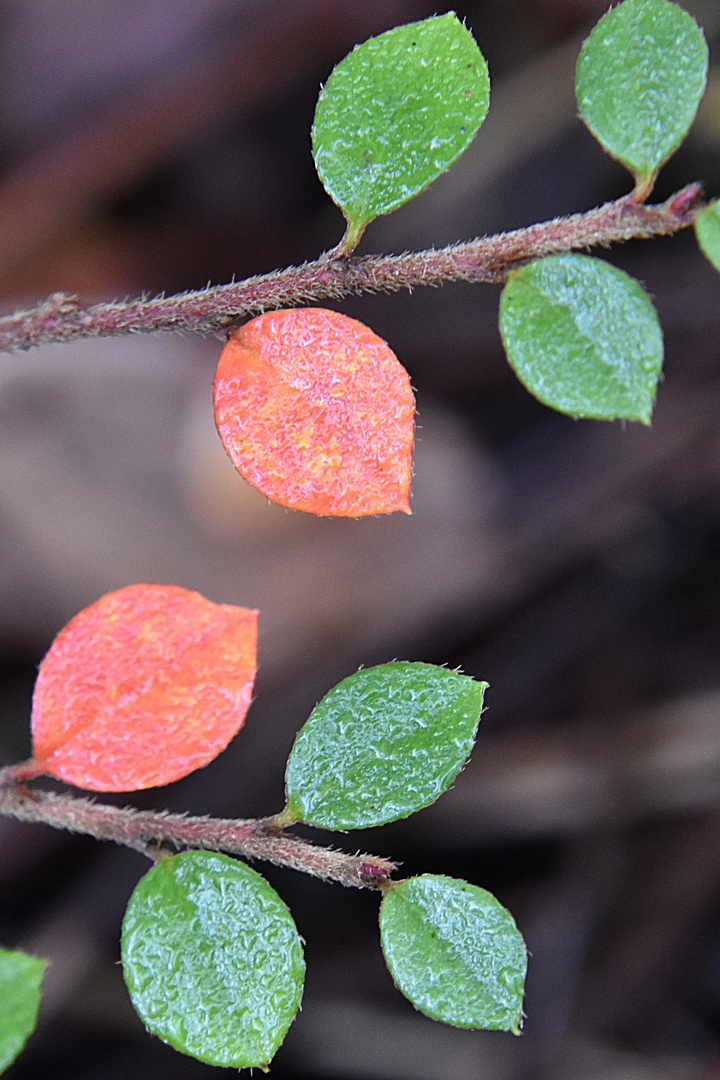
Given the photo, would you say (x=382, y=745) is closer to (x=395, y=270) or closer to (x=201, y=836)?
(x=201, y=836)

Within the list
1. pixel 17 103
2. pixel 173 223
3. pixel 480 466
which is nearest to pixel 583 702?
pixel 480 466

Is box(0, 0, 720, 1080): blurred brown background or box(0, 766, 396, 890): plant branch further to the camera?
box(0, 0, 720, 1080): blurred brown background

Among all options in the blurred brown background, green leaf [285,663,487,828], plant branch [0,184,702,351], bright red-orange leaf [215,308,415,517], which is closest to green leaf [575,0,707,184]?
plant branch [0,184,702,351]

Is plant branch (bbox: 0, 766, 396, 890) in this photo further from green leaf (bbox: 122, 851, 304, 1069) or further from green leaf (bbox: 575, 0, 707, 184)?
green leaf (bbox: 575, 0, 707, 184)

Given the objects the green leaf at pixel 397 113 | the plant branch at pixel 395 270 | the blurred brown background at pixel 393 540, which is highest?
the green leaf at pixel 397 113

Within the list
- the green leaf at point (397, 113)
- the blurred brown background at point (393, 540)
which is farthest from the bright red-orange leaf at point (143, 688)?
the blurred brown background at point (393, 540)

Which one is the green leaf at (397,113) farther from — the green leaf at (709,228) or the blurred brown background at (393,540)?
the blurred brown background at (393,540)
